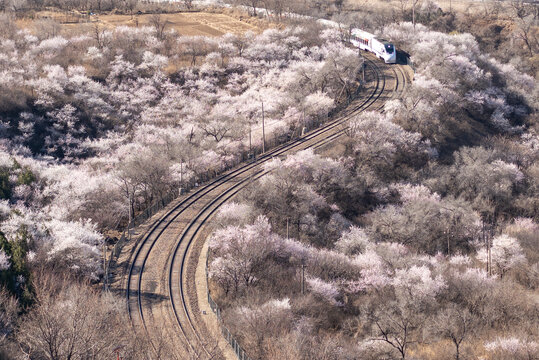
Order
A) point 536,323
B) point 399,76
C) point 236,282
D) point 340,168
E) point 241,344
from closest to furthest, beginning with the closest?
point 241,344, point 536,323, point 236,282, point 340,168, point 399,76

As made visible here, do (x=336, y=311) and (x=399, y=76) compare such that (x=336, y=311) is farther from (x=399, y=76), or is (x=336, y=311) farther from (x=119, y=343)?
(x=399, y=76)

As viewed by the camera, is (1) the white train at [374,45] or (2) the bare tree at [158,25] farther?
(2) the bare tree at [158,25]

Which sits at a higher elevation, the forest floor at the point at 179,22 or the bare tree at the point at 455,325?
the forest floor at the point at 179,22

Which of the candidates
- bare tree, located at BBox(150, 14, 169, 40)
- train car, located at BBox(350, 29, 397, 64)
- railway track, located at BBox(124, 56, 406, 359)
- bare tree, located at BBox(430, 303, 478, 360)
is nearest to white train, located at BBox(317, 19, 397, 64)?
train car, located at BBox(350, 29, 397, 64)

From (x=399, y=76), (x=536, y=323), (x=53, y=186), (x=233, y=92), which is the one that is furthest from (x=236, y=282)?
(x=399, y=76)

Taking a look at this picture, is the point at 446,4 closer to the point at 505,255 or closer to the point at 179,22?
the point at 179,22

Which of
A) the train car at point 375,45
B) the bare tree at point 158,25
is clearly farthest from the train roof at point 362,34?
the bare tree at point 158,25

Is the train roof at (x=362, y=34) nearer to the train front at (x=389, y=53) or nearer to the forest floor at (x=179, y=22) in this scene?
the train front at (x=389, y=53)
